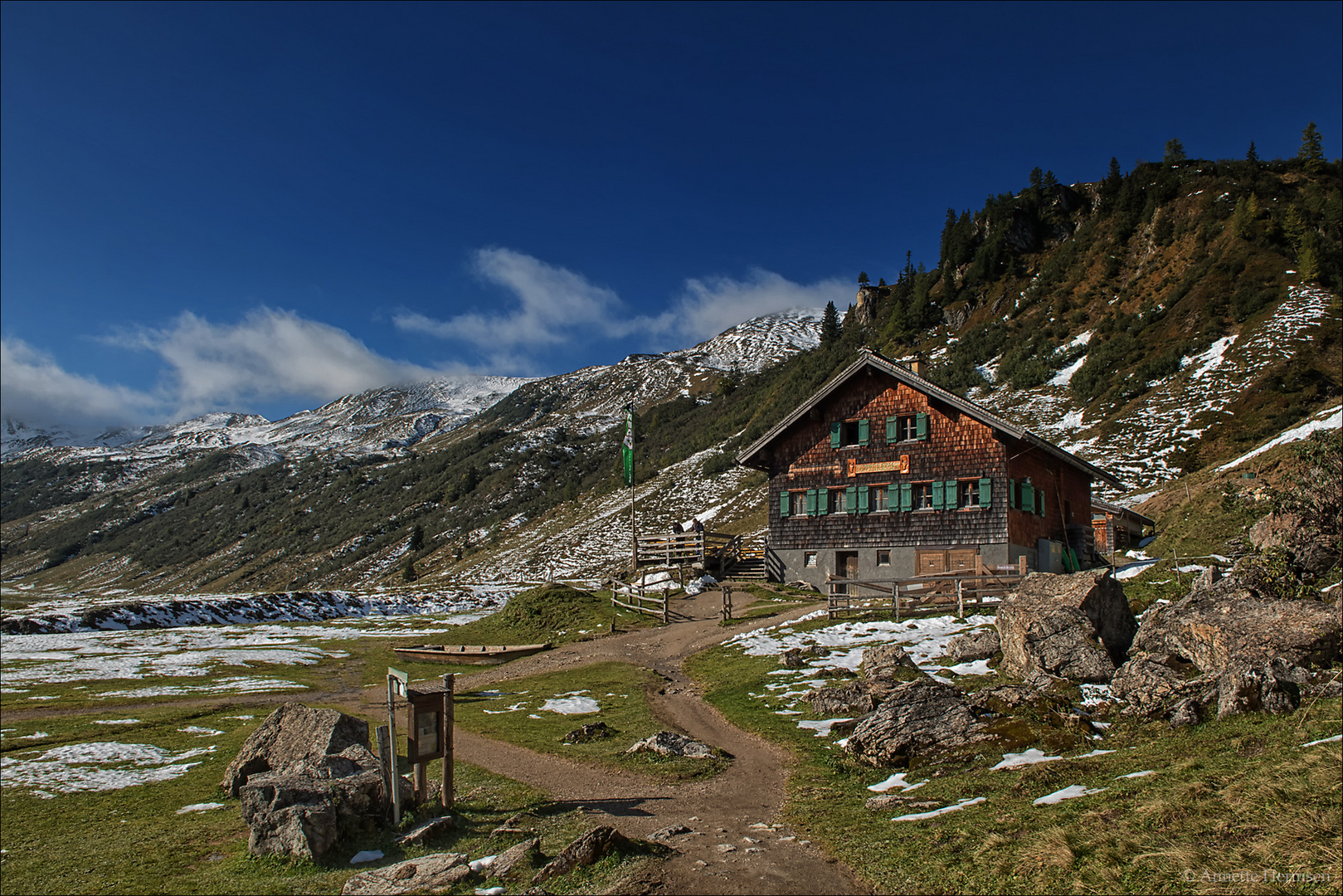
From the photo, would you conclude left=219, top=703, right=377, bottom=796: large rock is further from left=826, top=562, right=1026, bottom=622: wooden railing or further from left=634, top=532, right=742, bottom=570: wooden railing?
left=634, top=532, right=742, bottom=570: wooden railing

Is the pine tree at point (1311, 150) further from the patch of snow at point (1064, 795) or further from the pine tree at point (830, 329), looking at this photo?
Result: the patch of snow at point (1064, 795)

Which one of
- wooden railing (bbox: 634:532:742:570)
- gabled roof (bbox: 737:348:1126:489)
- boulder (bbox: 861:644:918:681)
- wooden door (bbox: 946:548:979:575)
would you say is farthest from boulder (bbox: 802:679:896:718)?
wooden railing (bbox: 634:532:742:570)

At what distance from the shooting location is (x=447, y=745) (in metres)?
12.1

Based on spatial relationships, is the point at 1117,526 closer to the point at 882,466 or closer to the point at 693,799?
the point at 882,466

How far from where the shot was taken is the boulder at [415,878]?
8.57m

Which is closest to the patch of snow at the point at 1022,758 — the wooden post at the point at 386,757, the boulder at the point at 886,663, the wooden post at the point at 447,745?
the boulder at the point at 886,663

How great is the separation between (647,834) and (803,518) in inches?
1313

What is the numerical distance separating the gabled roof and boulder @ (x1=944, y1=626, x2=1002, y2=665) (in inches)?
732

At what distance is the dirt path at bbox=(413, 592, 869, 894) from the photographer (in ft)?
27.4

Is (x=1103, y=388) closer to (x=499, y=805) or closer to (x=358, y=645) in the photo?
(x=358, y=645)

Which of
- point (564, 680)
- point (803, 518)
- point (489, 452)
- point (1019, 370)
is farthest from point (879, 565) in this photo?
point (489, 452)

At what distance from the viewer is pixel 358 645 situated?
3681cm

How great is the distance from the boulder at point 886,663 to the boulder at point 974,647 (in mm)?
1130

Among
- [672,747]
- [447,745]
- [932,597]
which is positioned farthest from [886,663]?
[447,745]
